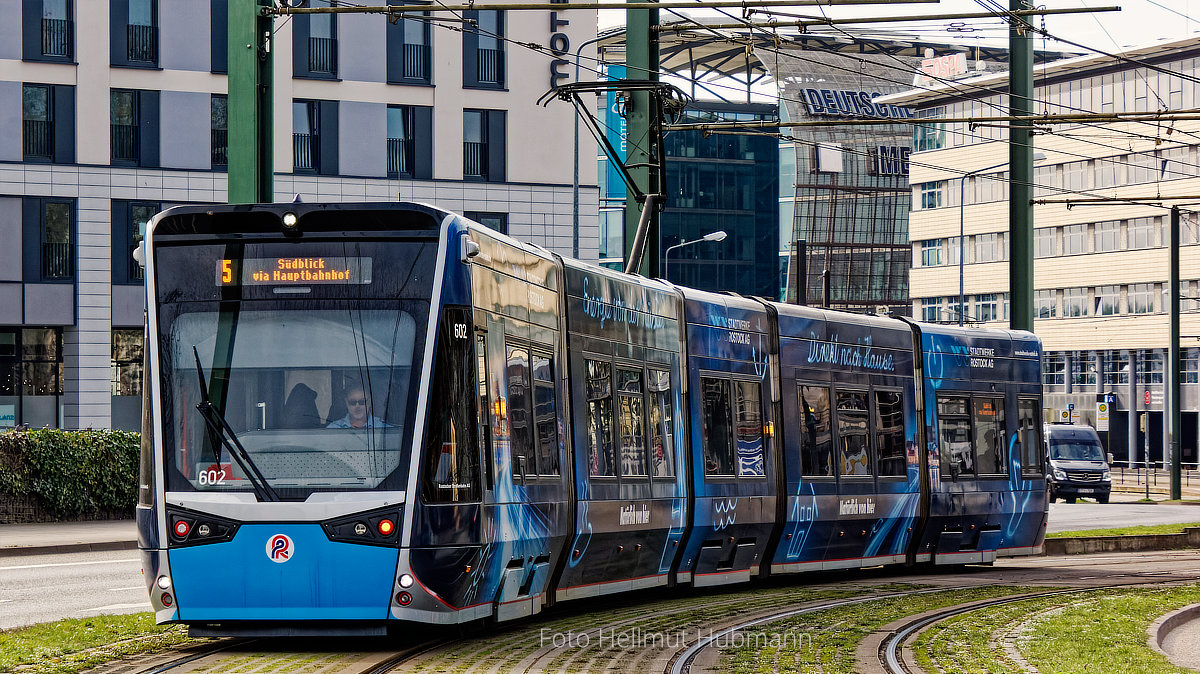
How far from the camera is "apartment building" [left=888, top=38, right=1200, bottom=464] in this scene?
251 feet

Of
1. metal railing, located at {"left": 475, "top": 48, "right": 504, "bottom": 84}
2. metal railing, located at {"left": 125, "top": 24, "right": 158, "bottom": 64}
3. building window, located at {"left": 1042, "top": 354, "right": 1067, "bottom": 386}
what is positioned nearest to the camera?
metal railing, located at {"left": 125, "top": 24, "right": 158, "bottom": 64}

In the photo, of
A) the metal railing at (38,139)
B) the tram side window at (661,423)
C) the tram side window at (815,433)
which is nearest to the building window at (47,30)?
the metal railing at (38,139)

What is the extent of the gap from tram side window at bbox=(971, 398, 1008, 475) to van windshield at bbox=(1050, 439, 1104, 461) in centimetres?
2879

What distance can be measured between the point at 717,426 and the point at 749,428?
74 centimetres

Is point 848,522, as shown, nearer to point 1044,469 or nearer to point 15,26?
point 1044,469

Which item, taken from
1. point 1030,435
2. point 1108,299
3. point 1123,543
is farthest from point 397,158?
point 1108,299

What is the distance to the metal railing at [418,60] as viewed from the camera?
46.2m

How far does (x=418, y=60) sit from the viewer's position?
4628 centimetres

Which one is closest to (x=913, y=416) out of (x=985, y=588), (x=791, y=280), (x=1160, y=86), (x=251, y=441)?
(x=985, y=588)

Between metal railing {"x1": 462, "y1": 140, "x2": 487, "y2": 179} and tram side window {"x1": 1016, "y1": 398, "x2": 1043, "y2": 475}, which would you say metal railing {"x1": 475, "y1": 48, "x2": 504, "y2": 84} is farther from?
tram side window {"x1": 1016, "y1": 398, "x2": 1043, "y2": 475}

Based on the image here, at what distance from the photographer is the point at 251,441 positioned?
10719mm

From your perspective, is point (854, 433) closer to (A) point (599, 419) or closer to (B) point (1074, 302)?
(A) point (599, 419)

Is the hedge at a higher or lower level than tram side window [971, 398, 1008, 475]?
lower

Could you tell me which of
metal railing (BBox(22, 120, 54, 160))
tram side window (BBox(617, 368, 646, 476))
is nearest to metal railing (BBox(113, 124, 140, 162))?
metal railing (BBox(22, 120, 54, 160))
